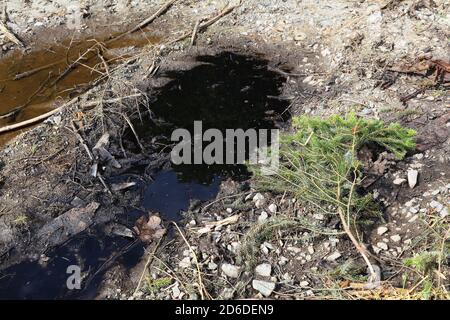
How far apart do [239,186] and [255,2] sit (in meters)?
3.82

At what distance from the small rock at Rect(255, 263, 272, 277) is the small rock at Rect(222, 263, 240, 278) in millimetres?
179

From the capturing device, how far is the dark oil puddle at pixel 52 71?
6168 millimetres

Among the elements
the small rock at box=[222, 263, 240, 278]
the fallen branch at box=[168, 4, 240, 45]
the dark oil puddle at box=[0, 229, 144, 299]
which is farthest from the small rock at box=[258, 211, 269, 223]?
the fallen branch at box=[168, 4, 240, 45]

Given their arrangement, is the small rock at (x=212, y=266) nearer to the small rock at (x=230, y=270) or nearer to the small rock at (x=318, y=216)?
the small rock at (x=230, y=270)

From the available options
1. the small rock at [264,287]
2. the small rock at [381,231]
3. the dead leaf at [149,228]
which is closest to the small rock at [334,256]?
the small rock at [381,231]

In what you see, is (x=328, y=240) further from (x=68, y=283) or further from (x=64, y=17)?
(x=64, y=17)

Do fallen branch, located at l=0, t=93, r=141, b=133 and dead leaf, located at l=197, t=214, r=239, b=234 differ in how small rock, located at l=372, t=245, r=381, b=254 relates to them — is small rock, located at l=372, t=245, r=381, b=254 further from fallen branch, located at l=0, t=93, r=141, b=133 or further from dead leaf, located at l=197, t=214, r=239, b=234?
fallen branch, located at l=0, t=93, r=141, b=133

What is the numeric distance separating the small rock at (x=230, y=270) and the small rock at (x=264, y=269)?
179 mm

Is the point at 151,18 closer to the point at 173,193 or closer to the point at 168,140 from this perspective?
the point at 168,140

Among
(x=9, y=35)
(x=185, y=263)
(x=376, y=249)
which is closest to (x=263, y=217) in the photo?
(x=185, y=263)

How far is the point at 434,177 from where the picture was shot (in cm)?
430

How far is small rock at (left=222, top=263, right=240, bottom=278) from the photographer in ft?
12.9
